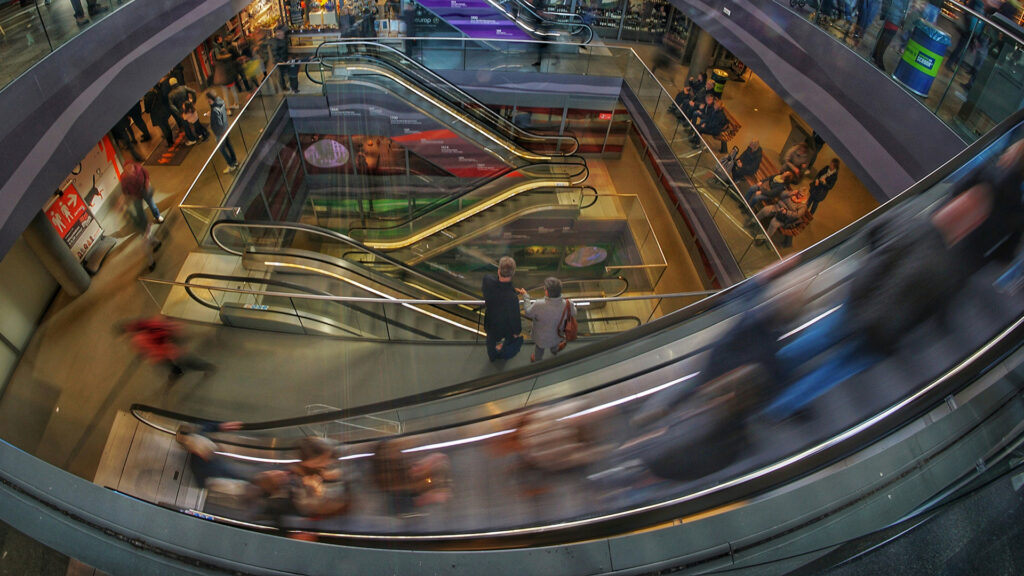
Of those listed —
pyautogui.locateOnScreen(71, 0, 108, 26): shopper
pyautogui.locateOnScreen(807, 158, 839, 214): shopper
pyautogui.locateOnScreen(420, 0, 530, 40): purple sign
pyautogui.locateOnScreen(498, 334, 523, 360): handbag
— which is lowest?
pyautogui.locateOnScreen(498, 334, 523, 360): handbag

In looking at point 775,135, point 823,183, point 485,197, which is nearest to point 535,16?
point 485,197

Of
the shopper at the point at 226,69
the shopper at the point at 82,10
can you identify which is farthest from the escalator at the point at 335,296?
the shopper at the point at 226,69

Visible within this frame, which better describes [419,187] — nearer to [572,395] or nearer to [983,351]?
[572,395]

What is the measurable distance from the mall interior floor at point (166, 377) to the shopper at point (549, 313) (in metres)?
0.32

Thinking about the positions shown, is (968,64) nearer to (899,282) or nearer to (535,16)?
(899,282)

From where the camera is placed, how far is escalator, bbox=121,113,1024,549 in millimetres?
1487

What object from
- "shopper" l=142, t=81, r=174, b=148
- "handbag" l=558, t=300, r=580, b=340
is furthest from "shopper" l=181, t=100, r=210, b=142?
"handbag" l=558, t=300, r=580, b=340

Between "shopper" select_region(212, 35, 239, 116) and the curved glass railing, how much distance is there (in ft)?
32.2

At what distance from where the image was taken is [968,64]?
14.1 ft

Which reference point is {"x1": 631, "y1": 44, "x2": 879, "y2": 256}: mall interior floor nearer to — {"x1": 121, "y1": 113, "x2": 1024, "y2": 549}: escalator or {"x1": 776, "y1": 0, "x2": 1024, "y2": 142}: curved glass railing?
{"x1": 776, "y1": 0, "x2": 1024, "y2": 142}: curved glass railing

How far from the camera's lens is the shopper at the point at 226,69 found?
9.14 meters

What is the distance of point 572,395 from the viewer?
265 cm

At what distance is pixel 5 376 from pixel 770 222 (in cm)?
837

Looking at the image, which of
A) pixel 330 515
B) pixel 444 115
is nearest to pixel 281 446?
pixel 330 515
